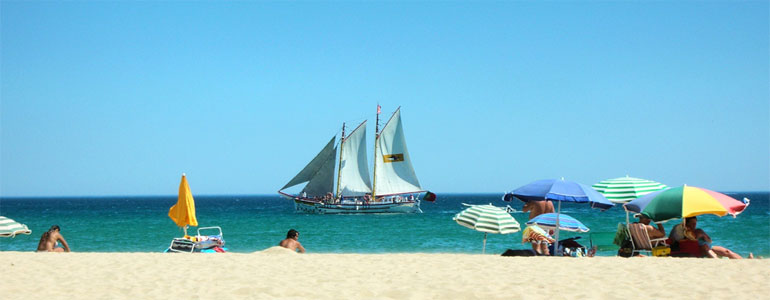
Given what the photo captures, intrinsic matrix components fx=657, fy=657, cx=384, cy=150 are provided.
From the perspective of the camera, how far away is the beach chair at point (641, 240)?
13680 millimetres

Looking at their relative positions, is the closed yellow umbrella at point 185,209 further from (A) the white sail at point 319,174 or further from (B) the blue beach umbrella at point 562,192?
(A) the white sail at point 319,174

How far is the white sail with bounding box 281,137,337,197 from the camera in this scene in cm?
6719

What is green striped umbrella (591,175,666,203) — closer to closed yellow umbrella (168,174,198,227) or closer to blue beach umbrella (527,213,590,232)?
blue beach umbrella (527,213,590,232)

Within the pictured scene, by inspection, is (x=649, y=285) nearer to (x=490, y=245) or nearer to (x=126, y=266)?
(x=126, y=266)

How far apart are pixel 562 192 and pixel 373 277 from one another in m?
5.00

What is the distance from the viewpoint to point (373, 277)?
10477 mm

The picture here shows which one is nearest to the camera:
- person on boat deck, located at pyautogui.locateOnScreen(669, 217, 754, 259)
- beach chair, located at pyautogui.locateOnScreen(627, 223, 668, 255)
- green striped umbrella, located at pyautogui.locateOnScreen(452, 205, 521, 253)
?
person on boat deck, located at pyautogui.locateOnScreen(669, 217, 754, 259)

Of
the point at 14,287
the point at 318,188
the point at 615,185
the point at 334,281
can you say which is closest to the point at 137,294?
the point at 14,287

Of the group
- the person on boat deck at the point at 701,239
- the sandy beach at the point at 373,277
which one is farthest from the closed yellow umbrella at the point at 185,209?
the person on boat deck at the point at 701,239

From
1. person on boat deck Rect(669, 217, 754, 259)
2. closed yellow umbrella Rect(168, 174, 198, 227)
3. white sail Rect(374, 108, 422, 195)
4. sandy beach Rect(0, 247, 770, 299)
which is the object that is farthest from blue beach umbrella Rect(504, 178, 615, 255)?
white sail Rect(374, 108, 422, 195)

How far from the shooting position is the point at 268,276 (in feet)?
34.6

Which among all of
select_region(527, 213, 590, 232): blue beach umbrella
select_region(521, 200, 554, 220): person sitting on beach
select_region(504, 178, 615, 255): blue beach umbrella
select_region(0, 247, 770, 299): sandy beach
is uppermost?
select_region(504, 178, 615, 255): blue beach umbrella

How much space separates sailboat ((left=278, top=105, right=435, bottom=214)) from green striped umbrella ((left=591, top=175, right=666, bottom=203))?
48.9 metres

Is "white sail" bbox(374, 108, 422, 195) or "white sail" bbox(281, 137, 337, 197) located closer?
"white sail" bbox(374, 108, 422, 195)
